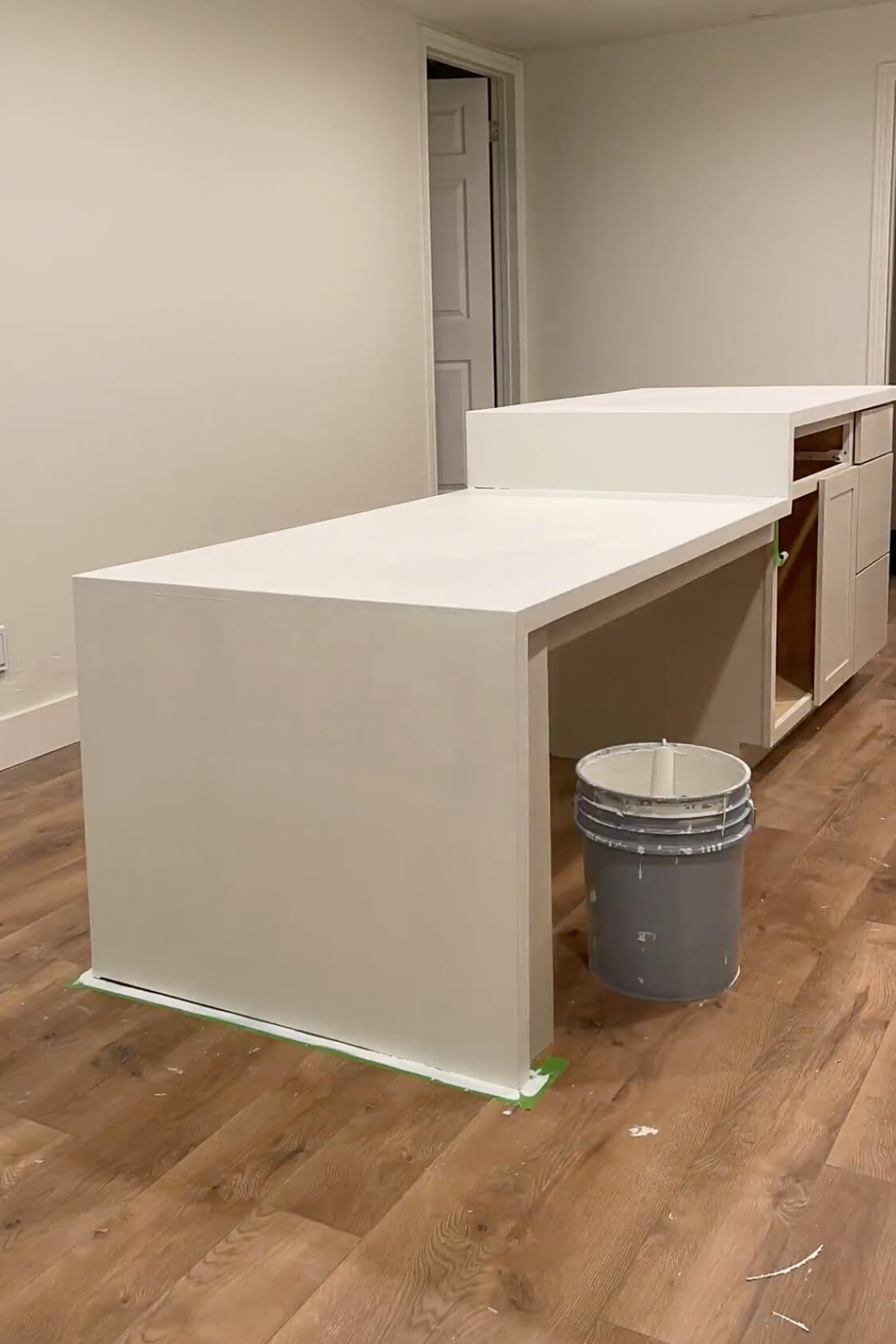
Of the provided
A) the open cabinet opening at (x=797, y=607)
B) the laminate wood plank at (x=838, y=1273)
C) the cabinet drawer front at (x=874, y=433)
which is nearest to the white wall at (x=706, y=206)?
the cabinet drawer front at (x=874, y=433)

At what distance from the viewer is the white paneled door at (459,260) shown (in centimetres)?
553

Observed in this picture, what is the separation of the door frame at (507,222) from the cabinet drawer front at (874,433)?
197 centimetres

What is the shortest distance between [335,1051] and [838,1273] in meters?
0.77

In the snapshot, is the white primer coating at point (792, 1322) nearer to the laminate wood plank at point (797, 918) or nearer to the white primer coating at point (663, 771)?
the laminate wood plank at point (797, 918)

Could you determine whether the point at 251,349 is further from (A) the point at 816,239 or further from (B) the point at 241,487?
(A) the point at 816,239

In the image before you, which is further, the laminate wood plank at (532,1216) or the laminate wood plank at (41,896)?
the laminate wood plank at (41,896)

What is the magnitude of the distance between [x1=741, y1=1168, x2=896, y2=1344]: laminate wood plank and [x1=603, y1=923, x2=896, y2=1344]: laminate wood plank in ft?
0.05

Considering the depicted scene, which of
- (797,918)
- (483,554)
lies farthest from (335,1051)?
(797,918)

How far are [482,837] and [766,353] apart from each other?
4.25 m

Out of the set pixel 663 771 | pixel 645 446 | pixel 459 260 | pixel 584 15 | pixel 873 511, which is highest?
pixel 584 15

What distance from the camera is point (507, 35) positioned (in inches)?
209

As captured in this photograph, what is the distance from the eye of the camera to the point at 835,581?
3.37m

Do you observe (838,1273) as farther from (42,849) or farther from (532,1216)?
(42,849)

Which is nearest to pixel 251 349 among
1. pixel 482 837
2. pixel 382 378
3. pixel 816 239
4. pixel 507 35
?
pixel 382 378
